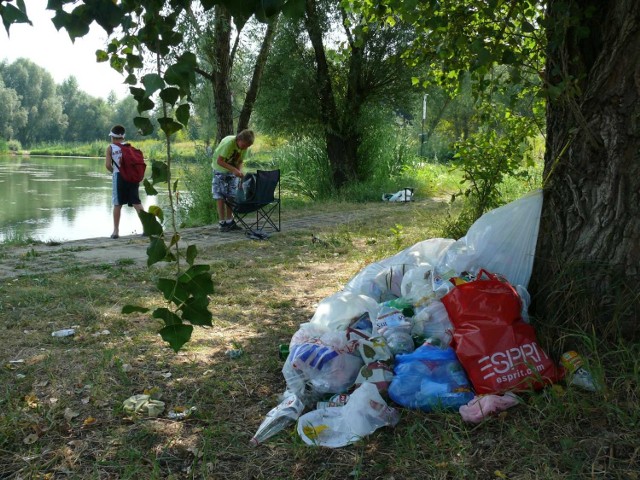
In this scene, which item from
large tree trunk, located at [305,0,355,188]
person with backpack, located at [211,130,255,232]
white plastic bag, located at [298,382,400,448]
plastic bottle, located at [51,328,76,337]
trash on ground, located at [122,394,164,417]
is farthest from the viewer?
large tree trunk, located at [305,0,355,188]

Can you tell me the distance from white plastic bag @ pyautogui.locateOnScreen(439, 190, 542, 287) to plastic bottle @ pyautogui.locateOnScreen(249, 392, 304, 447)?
1222mm

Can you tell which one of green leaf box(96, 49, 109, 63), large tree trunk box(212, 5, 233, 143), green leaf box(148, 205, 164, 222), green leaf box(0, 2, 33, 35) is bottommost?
green leaf box(148, 205, 164, 222)

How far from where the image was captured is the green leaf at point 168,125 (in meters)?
1.64

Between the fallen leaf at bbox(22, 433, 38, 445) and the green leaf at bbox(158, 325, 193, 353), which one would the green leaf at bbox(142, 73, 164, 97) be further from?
the fallen leaf at bbox(22, 433, 38, 445)

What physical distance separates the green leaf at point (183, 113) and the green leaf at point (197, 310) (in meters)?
0.47

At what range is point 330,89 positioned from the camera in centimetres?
1465

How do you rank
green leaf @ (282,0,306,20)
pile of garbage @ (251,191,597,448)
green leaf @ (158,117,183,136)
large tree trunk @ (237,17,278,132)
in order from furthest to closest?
large tree trunk @ (237,17,278,132), pile of garbage @ (251,191,597,448), green leaf @ (158,117,183,136), green leaf @ (282,0,306,20)

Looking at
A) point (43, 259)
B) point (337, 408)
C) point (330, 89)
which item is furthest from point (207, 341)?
point (330, 89)

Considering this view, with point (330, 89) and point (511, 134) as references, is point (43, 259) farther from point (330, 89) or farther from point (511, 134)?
point (330, 89)

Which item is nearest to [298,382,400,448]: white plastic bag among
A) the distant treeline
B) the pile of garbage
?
the pile of garbage

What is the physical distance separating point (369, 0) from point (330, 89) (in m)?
9.90

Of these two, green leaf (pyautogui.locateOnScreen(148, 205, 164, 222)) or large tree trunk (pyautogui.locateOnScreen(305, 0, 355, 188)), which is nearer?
green leaf (pyautogui.locateOnScreen(148, 205, 164, 222))

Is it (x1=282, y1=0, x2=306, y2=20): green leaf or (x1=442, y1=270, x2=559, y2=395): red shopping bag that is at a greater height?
(x1=282, y1=0, x2=306, y2=20): green leaf

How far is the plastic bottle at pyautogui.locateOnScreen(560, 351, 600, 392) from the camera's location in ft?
8.79
